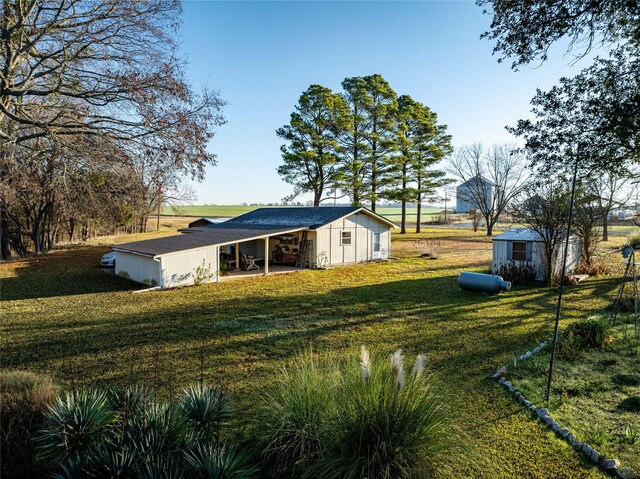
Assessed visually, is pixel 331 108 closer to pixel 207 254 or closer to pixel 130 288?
pixel 207 254

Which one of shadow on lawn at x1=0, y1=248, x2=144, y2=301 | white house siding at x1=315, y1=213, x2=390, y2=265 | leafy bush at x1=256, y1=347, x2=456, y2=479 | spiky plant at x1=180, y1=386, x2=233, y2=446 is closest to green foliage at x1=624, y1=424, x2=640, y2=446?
leafy bush at x1=256, y1=347, x2=456, y2=479

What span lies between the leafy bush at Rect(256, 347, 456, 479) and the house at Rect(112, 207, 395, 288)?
1205 centimetres

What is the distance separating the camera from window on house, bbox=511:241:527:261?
15.7 m

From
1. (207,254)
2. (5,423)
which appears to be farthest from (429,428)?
(207,254)

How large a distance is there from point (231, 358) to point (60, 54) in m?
7.99

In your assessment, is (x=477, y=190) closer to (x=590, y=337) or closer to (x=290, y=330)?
(x=590, y=337)

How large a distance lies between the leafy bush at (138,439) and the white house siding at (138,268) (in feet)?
37.0

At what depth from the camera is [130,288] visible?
14.5 meters

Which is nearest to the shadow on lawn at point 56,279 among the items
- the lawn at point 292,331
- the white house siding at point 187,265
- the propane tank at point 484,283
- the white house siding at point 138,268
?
the lawn at point 292,331

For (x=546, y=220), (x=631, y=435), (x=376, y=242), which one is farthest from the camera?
(x=376, y=242)

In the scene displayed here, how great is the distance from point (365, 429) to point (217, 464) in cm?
128

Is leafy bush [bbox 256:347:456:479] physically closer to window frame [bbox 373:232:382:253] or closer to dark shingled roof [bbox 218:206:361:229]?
dark shingled roof [bbox 218:206:361:229]

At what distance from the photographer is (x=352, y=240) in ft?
70.2

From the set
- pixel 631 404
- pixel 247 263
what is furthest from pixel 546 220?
pixel 247 263
